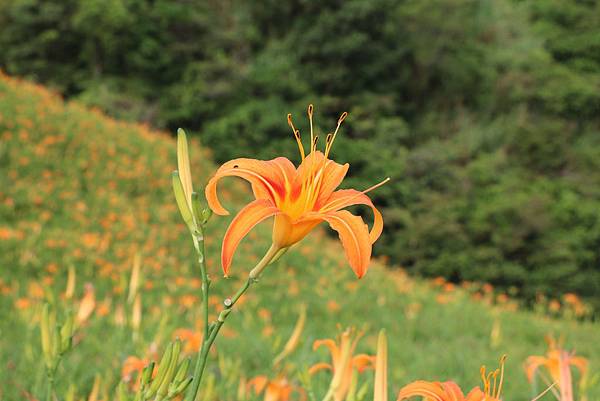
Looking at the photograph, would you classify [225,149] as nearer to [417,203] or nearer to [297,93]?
[297,93]

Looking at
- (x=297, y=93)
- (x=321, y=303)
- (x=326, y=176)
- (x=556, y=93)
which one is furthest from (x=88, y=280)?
(x=556, y=93)

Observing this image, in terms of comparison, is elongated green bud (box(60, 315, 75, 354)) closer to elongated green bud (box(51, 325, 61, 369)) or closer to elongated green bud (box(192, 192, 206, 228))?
elongated green bud (box(51, 325, 61, 369))

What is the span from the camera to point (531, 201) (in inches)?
360

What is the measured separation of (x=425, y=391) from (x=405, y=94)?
12035 millimetres

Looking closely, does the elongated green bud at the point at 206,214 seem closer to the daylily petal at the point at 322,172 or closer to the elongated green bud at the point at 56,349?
the daylily petal at the point at 322,172

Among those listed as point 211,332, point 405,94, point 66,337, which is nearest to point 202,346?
point 211,332

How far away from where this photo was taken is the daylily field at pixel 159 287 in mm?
2266

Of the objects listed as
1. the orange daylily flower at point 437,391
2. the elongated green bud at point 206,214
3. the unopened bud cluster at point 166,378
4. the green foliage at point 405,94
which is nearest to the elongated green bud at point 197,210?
the elongated green bud at point 206,214

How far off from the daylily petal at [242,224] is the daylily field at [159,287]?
986 millimetres

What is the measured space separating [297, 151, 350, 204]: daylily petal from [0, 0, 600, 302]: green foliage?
28.7ft

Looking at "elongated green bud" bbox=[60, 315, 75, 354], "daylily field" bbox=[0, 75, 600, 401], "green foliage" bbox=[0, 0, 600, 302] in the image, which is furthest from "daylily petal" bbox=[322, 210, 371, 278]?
"green foliage" bbox=[0, 0, 600, 302]

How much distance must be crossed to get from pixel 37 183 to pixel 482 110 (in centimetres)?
903

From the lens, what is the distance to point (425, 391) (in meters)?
0.52

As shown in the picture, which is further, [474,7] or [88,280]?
[474,7]
